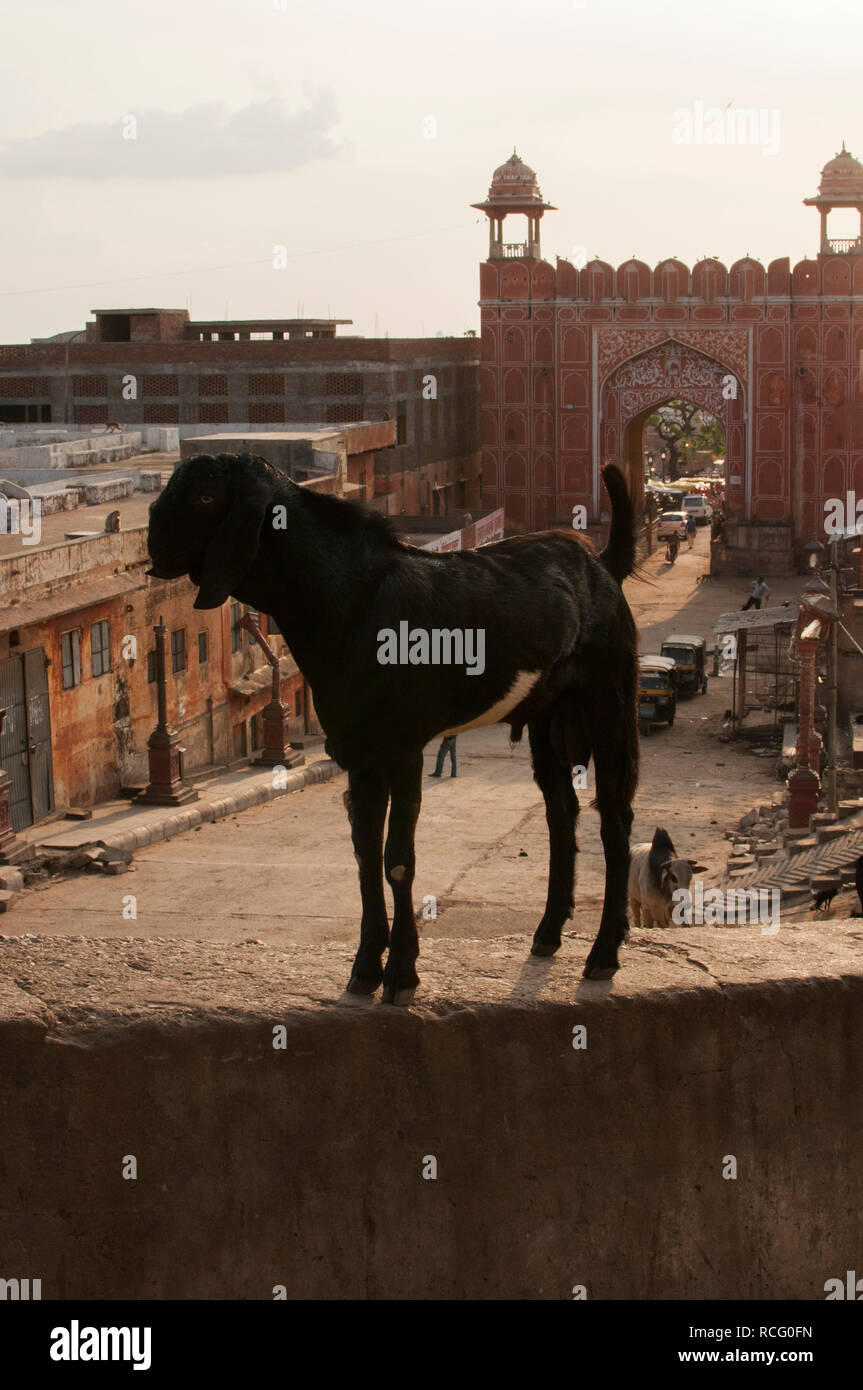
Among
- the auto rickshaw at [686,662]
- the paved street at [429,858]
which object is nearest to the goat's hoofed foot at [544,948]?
the paved street at [429,858]

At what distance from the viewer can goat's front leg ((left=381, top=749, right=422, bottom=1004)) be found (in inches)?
184

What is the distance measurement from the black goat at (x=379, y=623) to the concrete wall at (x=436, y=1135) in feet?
0.78

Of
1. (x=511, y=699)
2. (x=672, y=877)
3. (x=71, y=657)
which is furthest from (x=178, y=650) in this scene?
(x=511, y=699)

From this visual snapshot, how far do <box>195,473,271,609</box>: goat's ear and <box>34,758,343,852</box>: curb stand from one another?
14.9 meters

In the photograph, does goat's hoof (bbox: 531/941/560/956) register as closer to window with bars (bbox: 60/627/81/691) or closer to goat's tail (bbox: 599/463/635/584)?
goat's tail (bbox: 599/463/635/584)

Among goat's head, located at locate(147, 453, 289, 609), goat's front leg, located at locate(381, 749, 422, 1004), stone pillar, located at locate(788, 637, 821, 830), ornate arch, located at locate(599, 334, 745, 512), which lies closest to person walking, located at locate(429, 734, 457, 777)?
stone pillar, located at locate(788, 637, 821, 830)

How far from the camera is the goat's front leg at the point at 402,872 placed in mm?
4664

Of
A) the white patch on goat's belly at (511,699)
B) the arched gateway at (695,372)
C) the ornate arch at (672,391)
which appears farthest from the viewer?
the ornate arch at (672,391)

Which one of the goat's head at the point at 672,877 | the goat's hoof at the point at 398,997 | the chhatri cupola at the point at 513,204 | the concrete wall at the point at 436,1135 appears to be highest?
the chhatri cupola at the point at 513,204

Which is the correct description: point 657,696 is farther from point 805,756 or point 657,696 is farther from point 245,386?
point 245,386

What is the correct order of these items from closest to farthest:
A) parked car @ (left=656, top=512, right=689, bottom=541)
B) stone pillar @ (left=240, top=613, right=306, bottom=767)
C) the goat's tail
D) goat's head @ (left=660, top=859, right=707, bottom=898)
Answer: the goat's tail → goat's head @ (left=660, top=859, right=707, bottom=898) → stone pillar @ (left=240, top=613, right=306, bottom=767) → parked car @ (left=656, top=512, right=689, bottom=541)

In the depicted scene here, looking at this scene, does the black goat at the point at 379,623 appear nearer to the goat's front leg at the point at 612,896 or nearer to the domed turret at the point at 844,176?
the goat's front leg at the point at 612,896
